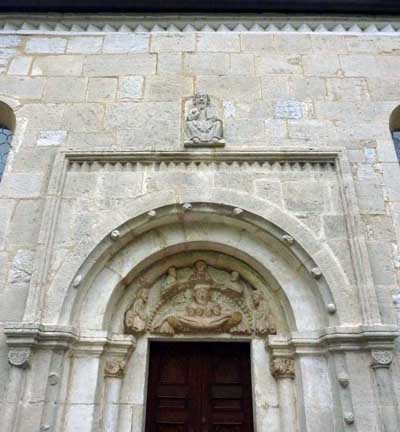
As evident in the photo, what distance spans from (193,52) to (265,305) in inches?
132

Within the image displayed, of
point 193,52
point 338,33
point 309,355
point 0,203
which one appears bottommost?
point 309,355

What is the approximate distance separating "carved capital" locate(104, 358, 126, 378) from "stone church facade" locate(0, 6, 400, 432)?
0.06ft

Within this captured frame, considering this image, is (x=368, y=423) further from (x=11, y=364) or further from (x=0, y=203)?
(x=0, y=203)

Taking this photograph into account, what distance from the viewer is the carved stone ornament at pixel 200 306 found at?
4191mm

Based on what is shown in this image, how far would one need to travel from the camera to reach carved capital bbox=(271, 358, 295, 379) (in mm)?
3877

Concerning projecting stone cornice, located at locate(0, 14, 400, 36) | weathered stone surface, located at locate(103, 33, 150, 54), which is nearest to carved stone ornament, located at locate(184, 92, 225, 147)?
weathered stone surface, located at locate(103, 33, 150, 54)

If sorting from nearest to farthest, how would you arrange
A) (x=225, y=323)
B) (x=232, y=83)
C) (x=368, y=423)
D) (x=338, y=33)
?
1. (x=368, y=423)
2. (x=225, y=323)
3. (x=232, y=83)
4. (x=338, y=33)

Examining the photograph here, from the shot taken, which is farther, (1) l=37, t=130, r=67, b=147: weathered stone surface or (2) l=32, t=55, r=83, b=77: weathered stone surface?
(2) l=32, t=55, r=83, b=77: weathered stone surface

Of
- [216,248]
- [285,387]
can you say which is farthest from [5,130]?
[285,387]

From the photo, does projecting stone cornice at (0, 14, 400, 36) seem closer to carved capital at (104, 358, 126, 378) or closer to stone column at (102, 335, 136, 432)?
stone column at (102, 335, 136, 432)

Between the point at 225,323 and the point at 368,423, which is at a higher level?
the point at 225,323

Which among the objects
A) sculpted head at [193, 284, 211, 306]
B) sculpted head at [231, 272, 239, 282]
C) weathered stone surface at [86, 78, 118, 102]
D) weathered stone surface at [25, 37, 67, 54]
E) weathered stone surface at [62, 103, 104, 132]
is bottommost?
sculpted head at [193, 284, 211, 306]

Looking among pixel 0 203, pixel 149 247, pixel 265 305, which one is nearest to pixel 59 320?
pixel 149 247

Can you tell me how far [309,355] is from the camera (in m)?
3.80
